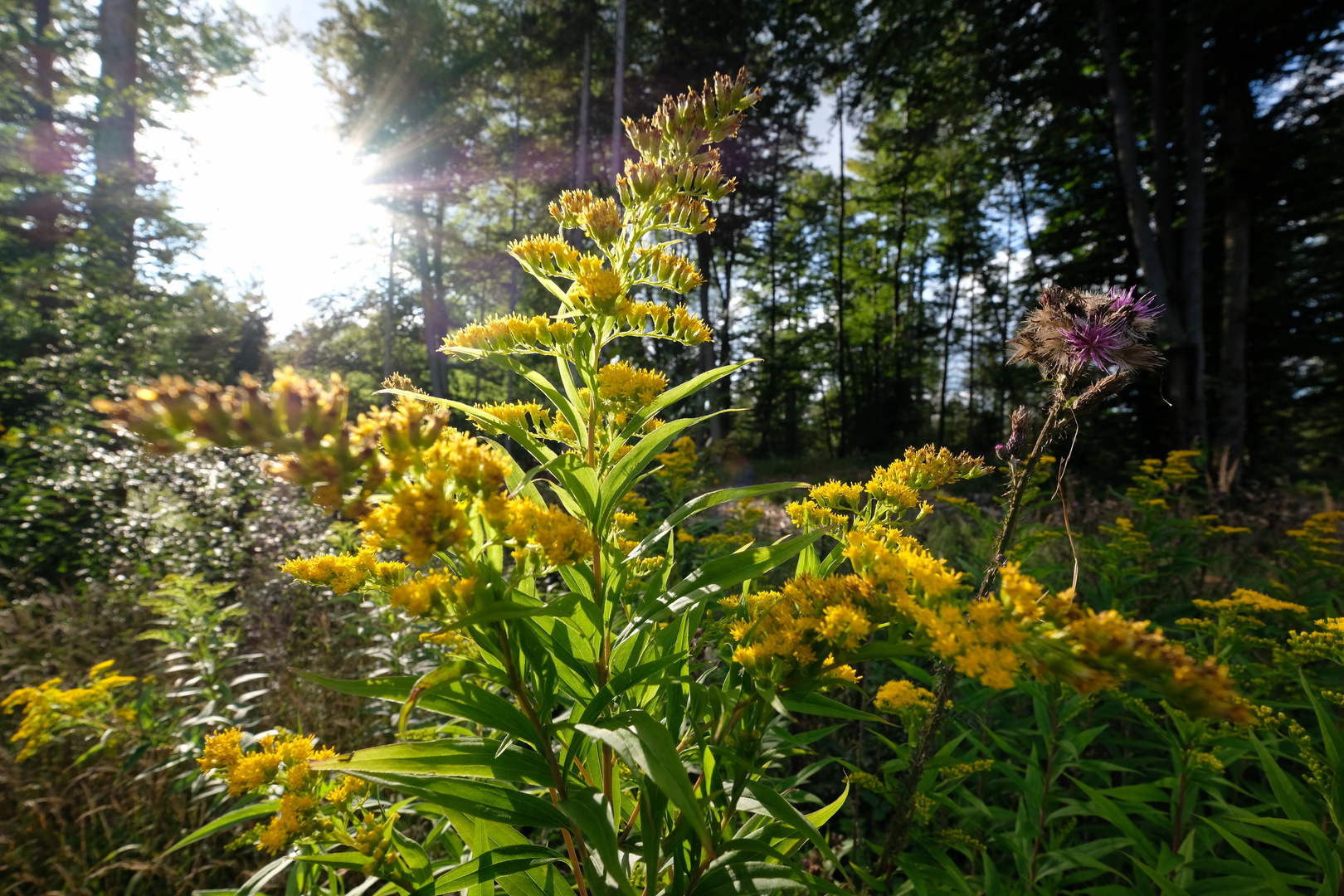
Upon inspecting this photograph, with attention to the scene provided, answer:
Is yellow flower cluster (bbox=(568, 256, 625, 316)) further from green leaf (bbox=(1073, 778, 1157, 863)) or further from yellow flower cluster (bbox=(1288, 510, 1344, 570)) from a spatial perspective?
yellow flower cluster (bbox=(1288, 510, 1344, 570))

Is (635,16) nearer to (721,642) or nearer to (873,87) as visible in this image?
(873,87)

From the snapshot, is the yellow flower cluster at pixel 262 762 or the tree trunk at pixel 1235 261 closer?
the yellow flower cluster at pixel 262 762

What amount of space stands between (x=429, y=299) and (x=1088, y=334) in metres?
19.3

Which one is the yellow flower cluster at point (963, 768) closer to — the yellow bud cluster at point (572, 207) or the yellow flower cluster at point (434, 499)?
the yellow flower cluster at point (434, 499)

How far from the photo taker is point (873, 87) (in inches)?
369

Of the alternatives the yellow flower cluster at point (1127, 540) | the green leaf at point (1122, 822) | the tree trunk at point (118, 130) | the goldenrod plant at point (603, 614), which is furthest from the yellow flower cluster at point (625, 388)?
the tree trunk at point (118, 130)

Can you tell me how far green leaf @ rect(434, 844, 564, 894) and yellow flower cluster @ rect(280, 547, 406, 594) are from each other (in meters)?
0.49

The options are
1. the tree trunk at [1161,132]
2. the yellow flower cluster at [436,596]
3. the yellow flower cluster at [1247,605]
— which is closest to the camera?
the yellow flower cluster at [436,596]

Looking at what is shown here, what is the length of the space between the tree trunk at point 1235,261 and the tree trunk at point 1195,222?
0.88m

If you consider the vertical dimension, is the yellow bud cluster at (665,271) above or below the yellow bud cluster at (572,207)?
below

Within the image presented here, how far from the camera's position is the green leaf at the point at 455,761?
0.80 meters

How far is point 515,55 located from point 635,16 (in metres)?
3.53

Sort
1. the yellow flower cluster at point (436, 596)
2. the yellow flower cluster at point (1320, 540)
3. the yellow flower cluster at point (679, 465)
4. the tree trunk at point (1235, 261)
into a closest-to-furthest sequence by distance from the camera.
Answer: the yellow flower cluster at point (436, 596) < the yellow flower cluster at point (679, 465) < the yellow flower cluster at point (1320, 540) < the tree trunk at point (1235, 261)

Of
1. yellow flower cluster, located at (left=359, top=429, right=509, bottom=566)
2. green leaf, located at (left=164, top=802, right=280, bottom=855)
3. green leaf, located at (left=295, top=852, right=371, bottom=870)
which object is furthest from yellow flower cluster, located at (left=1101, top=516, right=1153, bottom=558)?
green leaf, located at (left=164, top=802, right=280, bottom=855)
